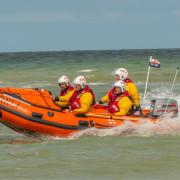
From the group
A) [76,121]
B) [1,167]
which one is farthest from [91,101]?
[1,167]

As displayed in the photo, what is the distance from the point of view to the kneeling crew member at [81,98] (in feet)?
47.7

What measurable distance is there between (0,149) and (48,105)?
250 cm

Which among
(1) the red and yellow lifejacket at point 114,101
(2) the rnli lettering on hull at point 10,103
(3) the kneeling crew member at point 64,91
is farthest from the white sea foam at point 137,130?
(2) the rnli lettering on hull at point 10,103

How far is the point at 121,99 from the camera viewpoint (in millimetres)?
14250

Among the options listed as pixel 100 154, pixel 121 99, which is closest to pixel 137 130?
pixel 121 99

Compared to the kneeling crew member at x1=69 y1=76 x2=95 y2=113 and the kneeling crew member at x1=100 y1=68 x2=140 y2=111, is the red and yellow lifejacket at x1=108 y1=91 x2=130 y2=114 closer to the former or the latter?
the kneeling crew member at x1=100 y1=68 x2=140 y2=111

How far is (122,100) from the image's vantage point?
46.8 feet

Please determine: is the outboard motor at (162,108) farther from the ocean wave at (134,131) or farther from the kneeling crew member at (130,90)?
the ocean wave at (134,131)

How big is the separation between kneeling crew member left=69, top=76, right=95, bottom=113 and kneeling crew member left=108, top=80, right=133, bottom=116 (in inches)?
20.0

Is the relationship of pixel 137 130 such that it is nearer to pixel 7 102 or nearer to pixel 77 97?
pixel 77 97

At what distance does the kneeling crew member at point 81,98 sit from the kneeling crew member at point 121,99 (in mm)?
507

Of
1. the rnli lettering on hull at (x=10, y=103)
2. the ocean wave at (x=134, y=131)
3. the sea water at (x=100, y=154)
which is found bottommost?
the sea water at (x=100, y=154)

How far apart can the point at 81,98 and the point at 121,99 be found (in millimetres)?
870

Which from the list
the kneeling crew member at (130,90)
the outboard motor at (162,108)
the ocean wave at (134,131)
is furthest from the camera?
the outboard motor at (162,108)
